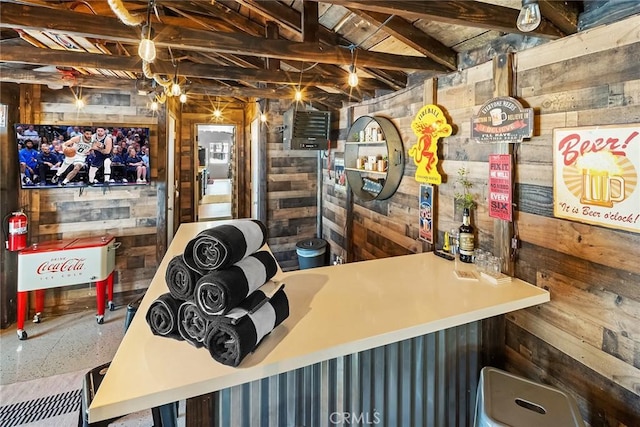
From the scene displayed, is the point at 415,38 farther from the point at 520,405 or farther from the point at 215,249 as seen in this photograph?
the point at 520,405

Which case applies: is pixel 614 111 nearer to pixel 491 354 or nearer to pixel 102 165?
pixel 491 354

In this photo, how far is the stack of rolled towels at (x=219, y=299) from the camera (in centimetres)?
102

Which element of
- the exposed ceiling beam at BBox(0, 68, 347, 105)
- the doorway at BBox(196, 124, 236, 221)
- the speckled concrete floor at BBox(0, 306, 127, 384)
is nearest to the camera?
the speckled concrete floor at BBox(0, 306, 127, 384)

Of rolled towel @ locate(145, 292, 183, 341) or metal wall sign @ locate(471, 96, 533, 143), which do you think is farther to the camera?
metal wall sign @ locate(471, 96, 533, 143)

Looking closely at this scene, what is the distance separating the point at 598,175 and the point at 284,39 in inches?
90.4

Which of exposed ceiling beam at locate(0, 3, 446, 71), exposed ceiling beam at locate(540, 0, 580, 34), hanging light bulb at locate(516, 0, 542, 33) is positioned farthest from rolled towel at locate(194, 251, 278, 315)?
exposed ceiling beam at locate(540, 0, 580, 34)

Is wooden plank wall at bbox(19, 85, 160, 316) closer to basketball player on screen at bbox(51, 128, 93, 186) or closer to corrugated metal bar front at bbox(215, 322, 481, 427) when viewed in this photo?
basketball player on screen at bbox(51, 128, 93, 186)

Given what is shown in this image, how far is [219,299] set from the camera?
1016 mm

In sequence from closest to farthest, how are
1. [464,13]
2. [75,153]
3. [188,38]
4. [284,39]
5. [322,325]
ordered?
[322,325]
[464,13]
[188,38]
[284,39]
[75,153]

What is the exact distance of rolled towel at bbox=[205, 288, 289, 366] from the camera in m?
1.01

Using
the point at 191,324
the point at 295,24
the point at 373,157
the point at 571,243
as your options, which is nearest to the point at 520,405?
the point at 571,243

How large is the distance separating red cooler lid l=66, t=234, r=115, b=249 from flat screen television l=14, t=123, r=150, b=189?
584 mm

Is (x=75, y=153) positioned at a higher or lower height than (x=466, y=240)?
higher

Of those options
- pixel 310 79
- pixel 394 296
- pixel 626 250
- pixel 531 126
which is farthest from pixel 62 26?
pixel 626 250
